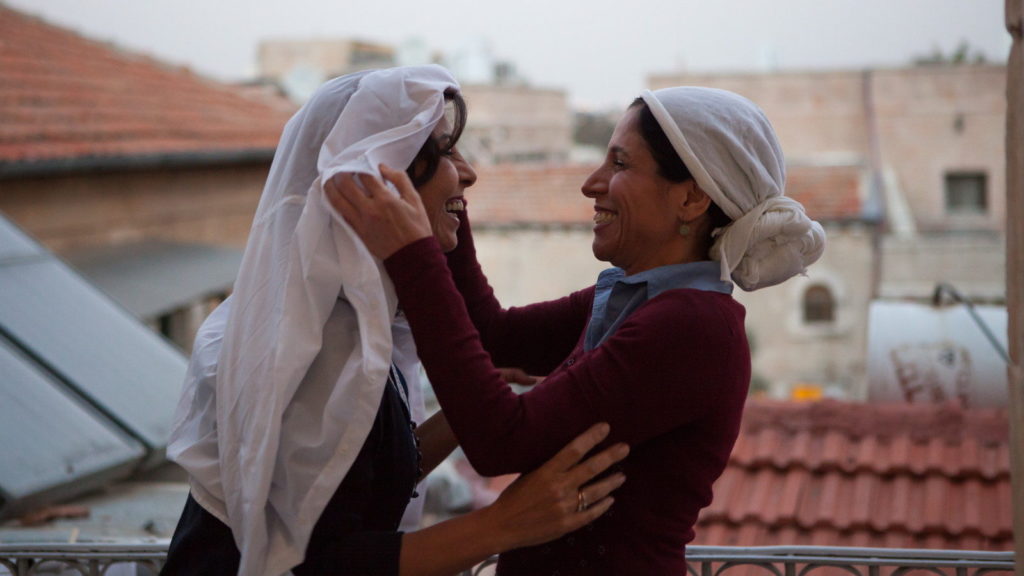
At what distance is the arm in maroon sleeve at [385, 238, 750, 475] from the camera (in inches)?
61.7

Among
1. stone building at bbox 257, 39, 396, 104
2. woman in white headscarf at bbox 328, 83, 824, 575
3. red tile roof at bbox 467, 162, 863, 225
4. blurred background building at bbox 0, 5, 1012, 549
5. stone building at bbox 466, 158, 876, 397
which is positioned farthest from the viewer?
stone building at bbox 257, 39, 396, 104

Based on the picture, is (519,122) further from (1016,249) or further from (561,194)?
(1016,249)

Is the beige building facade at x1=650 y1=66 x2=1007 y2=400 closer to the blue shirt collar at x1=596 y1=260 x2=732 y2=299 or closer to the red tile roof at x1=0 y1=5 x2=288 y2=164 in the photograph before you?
the red tile roof at x1=0 y1=5 x2=288 y2=164

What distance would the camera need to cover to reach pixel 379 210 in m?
1.60

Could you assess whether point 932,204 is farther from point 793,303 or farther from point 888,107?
point 793,303

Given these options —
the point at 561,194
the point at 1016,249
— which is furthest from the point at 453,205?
the point at 561,194

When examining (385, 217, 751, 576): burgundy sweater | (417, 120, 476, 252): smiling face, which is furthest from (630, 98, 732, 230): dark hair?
(417, 120, 476, 252): smiling face

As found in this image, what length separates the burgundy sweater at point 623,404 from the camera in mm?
1573

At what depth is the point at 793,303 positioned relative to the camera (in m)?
21.5

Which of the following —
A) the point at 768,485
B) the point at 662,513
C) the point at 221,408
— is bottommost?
the point at 768,485

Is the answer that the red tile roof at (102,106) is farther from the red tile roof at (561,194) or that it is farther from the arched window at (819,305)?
the arched window at (819,305)

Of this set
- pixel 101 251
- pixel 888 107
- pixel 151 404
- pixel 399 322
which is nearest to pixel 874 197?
pixel 888 107

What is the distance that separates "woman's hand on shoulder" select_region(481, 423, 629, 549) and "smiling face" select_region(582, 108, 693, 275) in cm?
38

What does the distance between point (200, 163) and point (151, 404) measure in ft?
18.8
